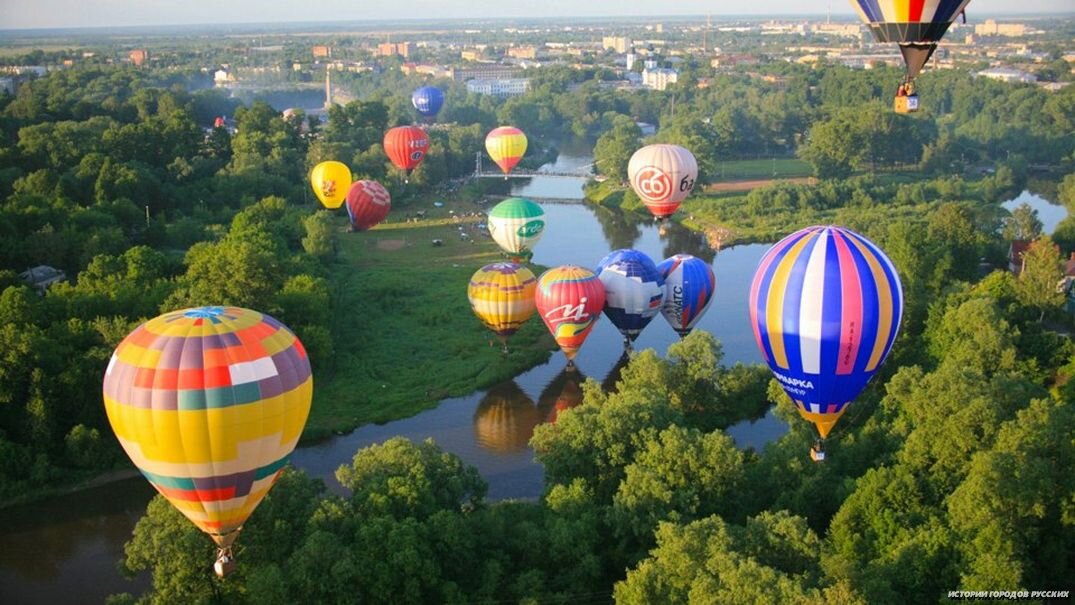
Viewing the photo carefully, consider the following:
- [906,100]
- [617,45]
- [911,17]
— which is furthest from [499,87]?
[911,17]

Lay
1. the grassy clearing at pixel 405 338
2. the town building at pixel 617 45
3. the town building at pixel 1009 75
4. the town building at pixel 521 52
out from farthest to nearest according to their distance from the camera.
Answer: the town building at pixel 617 45 < the town building at pixel 521 52 < the town building at pixel 1009 75 < the grassy clearing at pixel 405 338

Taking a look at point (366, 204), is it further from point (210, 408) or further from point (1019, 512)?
point (1019, 512)

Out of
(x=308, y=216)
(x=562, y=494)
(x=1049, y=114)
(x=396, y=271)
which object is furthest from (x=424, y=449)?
(x=1049, y=114)

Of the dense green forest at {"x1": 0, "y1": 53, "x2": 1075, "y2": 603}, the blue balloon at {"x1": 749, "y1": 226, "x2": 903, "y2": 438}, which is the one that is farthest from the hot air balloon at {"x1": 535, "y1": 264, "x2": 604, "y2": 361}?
the blue balloon at {"x1": 749, "y1": 226, "x2": 903, "y2": 438}

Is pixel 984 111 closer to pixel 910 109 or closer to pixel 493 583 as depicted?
pixel 910 109

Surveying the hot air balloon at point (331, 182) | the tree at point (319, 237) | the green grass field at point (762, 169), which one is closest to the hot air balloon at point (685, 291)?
the tree at point (319, 237)

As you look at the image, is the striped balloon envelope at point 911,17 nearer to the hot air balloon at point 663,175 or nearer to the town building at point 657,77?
the hot air balloon at point 663,175
